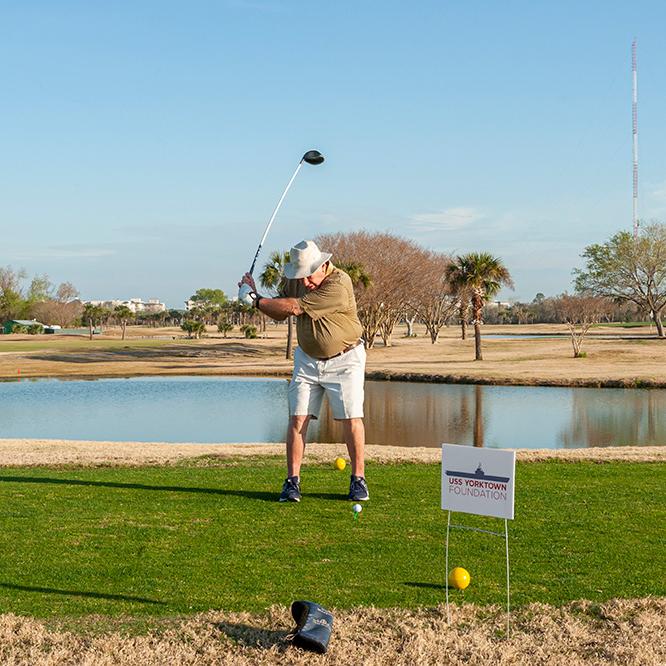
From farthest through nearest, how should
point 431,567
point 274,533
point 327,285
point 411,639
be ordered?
→ point 327,285
point 274,533
point 431,567
point 411,639

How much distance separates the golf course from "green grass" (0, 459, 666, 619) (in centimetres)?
2

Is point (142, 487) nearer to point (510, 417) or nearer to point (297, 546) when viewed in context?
point (297, 546)

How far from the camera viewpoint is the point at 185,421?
25.9 meters

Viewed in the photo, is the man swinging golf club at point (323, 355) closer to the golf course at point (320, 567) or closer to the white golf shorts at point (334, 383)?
the white golf shorts at point (334, 383)

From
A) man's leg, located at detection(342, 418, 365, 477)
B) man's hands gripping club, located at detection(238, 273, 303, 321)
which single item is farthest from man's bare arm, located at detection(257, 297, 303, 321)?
man's leg, located at detection(342, 418, 365, 477)

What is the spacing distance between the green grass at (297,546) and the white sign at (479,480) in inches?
29.3

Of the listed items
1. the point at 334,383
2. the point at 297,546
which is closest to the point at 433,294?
the point at 334,383

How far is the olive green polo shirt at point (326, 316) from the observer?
7746mm

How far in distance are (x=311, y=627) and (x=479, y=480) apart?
4.20 ft

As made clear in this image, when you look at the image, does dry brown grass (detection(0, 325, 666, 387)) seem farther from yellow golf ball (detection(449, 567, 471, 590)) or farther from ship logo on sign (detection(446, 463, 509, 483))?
ship logo on sign (detection(446, 463, 509, 483))

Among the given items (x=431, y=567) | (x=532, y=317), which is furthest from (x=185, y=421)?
(x=532, y=317)

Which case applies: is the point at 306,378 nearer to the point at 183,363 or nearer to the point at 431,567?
the point at 431,567

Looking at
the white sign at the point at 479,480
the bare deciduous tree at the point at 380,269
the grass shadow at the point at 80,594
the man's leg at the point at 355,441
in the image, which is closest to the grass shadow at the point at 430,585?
the white sign at the point at 479,480

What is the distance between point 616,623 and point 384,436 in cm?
1714
